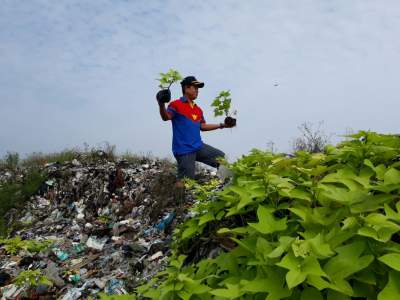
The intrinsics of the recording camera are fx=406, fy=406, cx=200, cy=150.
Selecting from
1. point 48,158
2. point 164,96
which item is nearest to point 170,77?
point 164,96

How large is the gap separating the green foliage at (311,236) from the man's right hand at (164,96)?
3.95 m

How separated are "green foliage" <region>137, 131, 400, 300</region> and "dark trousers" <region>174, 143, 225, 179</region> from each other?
4494 mm

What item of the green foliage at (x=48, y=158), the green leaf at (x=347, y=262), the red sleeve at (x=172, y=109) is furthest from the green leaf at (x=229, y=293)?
the green foliage at (x=48, y=158)

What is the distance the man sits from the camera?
24.8 feet

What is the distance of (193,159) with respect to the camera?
760cm

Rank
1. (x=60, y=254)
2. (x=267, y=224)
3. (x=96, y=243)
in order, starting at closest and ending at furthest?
(x=267, y=224), (x=60, y=254), (x=96, y=243)

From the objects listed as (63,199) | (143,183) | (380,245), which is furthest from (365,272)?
(63,199)

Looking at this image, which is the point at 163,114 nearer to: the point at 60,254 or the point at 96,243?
the point at 96,243

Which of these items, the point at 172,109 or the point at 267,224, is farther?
the point at 172,109

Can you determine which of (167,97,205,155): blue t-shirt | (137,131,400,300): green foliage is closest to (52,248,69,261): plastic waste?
(167,97,205,155): blue t-shirt

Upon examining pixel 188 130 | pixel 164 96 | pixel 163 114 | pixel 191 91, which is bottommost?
pixel 188 130

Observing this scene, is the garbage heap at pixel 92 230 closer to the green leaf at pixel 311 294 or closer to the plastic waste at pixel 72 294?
the plastic waste at pixel 72 294

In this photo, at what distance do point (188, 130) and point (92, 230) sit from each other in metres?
2.52

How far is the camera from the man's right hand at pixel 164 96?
6.77 meters
